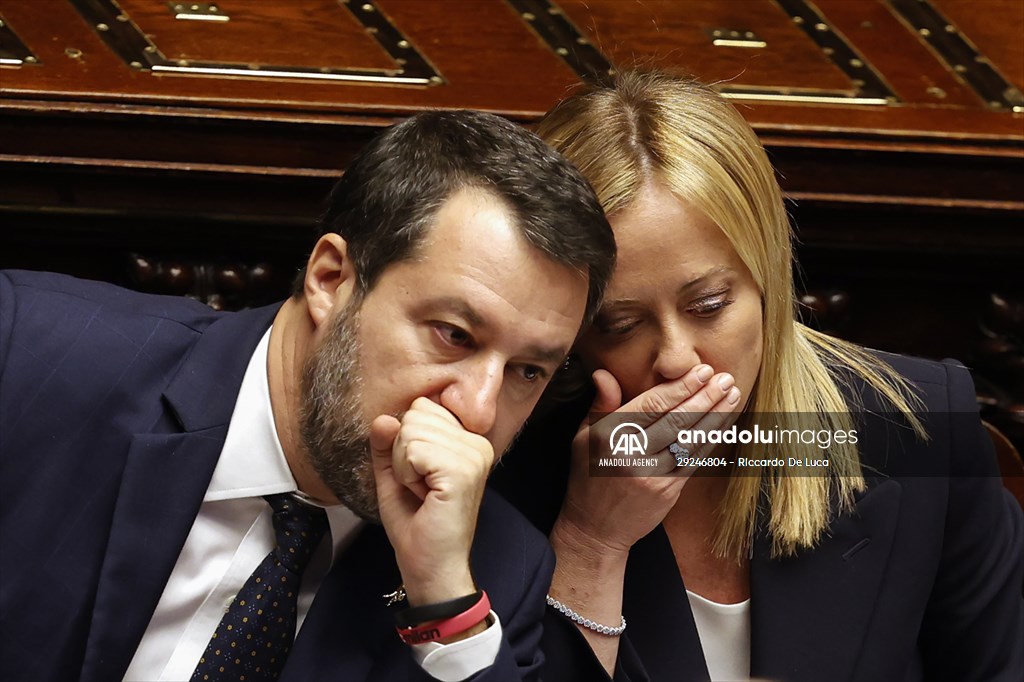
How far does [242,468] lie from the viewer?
Answer: 6.15 feet

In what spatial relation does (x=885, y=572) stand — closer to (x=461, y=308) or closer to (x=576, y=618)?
(x=576, y=618)

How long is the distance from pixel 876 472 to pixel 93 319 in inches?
52.9

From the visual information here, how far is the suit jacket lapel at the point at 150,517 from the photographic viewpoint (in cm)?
178

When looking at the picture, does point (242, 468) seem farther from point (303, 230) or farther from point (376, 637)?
point (303, 230)

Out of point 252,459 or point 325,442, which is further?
point 252,459

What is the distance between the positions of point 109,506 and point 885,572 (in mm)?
1300

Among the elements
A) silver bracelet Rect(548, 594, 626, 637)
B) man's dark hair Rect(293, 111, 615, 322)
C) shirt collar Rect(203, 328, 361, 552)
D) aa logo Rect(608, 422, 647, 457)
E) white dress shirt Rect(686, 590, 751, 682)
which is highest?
man's dark hair Rect(293, 111, 615, 322)

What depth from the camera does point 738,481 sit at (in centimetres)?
221

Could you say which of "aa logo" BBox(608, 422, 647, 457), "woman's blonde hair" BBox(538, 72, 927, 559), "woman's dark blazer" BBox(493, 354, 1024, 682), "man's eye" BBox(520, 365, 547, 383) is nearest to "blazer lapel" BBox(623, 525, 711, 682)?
"woman's dark blazer" BBox(493, 354, 1024, 682)

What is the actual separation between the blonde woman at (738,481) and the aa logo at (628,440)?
17 millimetres

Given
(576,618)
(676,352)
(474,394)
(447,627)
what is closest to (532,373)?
(474,394)

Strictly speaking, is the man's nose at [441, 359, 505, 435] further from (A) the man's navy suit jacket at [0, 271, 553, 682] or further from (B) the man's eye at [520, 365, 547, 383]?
(A) the man's navy suit jacket at [0, 271, 553, 682]

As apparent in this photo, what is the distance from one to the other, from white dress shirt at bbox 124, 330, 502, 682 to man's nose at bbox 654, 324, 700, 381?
53 centimetres

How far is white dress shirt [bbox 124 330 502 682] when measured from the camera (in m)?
1.86
